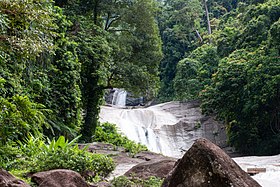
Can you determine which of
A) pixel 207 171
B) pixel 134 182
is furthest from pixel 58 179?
pixel 207 171

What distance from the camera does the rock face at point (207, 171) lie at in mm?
3352

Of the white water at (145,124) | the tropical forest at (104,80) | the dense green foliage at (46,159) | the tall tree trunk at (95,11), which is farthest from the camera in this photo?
the white water at (145,124)

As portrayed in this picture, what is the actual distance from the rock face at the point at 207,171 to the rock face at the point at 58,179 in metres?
1.49

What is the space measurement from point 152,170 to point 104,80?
31.3 ft

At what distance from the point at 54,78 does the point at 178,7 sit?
86.2ft

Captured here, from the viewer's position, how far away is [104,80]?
51.7 feet

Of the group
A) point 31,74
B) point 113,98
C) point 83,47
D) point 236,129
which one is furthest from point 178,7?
point 31,74

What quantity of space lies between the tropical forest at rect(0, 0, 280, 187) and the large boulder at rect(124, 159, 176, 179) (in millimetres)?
425

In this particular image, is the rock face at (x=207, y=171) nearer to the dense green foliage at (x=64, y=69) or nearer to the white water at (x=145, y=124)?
the dense green foliage at (x=64, y=69)

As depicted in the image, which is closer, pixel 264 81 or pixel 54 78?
pixel 54 78

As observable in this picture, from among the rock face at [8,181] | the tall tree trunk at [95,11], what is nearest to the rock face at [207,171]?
the rock face at [8,181]

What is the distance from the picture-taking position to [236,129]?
1991 centimetres

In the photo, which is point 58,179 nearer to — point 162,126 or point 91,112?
point 91,112

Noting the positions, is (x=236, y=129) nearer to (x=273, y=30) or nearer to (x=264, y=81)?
(x=264, y=81)
